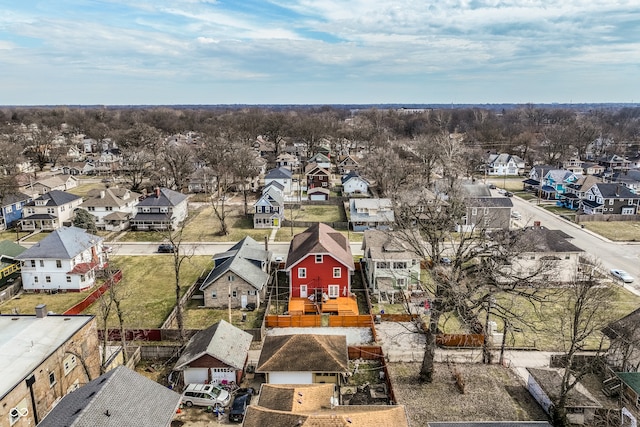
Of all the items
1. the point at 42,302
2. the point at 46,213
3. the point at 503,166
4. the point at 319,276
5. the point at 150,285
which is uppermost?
the point at 503,166

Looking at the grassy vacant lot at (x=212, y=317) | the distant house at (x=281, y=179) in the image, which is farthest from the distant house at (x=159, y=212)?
the grassy vacant lot at (x=212, y=317)

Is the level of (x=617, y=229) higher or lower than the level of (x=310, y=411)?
higher

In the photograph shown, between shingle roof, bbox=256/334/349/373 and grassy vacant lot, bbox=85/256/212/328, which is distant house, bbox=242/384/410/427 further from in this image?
grassy vacant lot, bbox=85/256/212/328

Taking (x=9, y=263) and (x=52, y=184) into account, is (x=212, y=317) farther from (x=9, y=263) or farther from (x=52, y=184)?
(x=52, y=184)

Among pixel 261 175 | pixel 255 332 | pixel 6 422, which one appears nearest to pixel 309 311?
pixel 255 332

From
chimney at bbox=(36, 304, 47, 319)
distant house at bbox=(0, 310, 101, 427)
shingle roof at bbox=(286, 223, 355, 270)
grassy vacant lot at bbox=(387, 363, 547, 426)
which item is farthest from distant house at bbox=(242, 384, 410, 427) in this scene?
shingle roof at bbox=(286, 223, 355, 270)

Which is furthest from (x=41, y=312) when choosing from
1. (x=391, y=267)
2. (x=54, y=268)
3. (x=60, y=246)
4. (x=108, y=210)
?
(x=108, y=210)
